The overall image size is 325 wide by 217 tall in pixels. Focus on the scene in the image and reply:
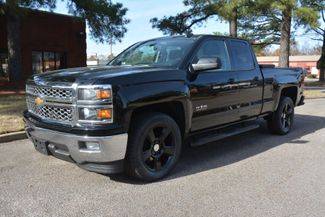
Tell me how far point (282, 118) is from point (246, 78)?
199 centimetres

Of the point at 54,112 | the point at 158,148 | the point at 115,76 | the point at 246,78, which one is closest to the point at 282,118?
the point at 246,78

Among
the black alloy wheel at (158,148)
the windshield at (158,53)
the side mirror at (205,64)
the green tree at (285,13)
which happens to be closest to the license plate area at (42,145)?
the black alloy wheel at (158,148)

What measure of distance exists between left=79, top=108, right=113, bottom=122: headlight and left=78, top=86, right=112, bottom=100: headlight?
135mm

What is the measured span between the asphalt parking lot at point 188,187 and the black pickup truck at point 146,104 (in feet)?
1.20

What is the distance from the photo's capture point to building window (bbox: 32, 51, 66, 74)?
2621cm

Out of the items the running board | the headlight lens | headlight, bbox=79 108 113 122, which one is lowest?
the running board

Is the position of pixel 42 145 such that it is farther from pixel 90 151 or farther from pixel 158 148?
pixel 158 148

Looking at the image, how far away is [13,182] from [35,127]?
0.75 metres

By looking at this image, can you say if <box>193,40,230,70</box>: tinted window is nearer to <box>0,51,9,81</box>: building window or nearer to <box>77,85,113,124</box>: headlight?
<box>77,85,113,124</box>: headlight

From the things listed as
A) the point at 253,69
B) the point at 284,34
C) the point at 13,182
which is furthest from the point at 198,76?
the point at 284,34

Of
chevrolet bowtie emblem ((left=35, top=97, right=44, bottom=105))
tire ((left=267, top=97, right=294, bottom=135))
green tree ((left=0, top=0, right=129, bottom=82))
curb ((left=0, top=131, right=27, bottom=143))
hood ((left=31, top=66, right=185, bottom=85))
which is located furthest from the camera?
green tree ((left=0, top=0, right=129, bottom=82))

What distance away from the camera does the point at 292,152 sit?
7.27 meters

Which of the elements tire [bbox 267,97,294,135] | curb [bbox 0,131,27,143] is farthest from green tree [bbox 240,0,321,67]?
curb [bbox 0,131,27,143]

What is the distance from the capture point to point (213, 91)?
6359mm
